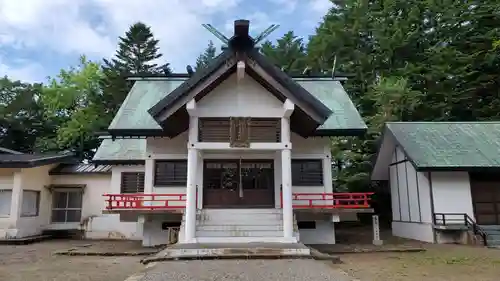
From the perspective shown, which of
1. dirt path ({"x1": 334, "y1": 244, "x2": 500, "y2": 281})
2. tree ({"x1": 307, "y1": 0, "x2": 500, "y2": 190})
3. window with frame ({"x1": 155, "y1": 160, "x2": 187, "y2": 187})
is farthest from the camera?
tree ({"x1": 307, "y1": 0, "x2": 500, "y2": 190})

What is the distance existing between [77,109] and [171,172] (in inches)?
1017

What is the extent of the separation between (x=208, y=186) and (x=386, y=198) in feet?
43.6

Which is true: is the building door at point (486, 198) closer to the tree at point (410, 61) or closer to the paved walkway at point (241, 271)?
the tree at point (410, 61)

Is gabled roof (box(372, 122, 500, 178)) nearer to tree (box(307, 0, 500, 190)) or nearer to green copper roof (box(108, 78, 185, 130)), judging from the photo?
tree (box(307, 0, 500, 190))

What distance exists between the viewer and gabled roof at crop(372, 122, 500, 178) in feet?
47.2

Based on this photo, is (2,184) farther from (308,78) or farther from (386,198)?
(386,198)

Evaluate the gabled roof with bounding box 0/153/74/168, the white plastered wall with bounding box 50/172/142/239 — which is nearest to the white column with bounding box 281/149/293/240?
the white plastered wall with bounding box 50/172/142/239

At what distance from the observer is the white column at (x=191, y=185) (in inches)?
424

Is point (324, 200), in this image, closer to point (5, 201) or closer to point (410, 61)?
point (5, 201)

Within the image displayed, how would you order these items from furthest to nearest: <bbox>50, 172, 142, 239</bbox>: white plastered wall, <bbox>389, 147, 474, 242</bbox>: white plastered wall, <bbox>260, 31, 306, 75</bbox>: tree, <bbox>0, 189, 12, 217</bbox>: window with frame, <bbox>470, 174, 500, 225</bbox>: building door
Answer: <bbox>260, 31, 306, 75</bbox>: tree
<bbox>50, 172, 142, 239</bbox>: white plastered wall
<bbox>0, 189, 12, 217</bbox>: window with frame
<bbox>470, 174, 500, 225</bbox>: building door
<bbox>389, 147, 474, 242</bbox>: white plastered wall

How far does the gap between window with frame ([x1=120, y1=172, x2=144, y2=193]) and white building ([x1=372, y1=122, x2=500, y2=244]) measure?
37.3 ft

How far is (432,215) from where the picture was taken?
14180mm

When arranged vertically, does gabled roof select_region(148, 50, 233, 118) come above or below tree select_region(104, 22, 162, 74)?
below

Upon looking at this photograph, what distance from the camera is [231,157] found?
531 inches
